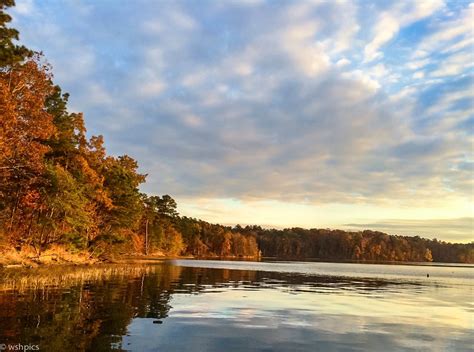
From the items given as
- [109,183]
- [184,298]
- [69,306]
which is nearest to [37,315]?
[69,306]

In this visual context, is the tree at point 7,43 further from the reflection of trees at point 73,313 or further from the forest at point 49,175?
the reflection of trees at point 73,313

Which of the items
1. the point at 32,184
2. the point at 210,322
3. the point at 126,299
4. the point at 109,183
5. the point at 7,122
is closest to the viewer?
the point at 210,322

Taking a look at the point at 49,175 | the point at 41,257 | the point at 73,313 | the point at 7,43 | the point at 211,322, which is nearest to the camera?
the point at 73,313

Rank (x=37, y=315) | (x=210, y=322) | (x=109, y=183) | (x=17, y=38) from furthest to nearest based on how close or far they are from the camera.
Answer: (x=109, y=183) < (x=17, y=38) < (x=210, y=322) < (x=37, y=315)

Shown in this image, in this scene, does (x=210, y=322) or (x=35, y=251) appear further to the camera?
(x=35, y=251)

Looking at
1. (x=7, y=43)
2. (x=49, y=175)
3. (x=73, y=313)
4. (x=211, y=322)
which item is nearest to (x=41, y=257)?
(x=49, y=175)

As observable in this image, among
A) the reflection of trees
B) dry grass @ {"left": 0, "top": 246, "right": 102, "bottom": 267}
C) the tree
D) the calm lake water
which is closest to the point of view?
the reflection of trees

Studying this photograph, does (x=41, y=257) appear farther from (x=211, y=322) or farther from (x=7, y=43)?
(x=211, y=322)

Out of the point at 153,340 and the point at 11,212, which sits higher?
the point at 11,212

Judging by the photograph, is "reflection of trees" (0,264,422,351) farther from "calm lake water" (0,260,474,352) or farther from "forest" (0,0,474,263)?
"forest" (0,0,474,263)

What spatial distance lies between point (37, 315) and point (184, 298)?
1260 centimetres

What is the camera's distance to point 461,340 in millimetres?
19141

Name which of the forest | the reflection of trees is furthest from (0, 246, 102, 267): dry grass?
the reflection of trees

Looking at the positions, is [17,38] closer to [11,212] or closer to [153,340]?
[11,212]
